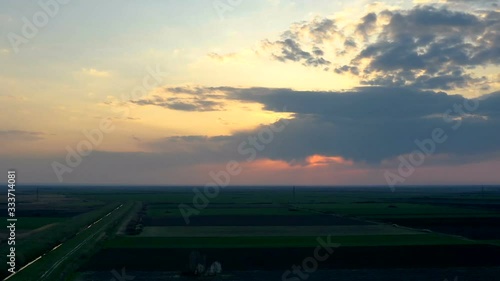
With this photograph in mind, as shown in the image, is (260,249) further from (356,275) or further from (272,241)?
(356,275)

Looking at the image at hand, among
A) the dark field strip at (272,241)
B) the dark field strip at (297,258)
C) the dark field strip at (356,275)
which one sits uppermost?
the dark field strip at (272,241)

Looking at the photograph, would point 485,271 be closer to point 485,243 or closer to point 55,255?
point 485,243

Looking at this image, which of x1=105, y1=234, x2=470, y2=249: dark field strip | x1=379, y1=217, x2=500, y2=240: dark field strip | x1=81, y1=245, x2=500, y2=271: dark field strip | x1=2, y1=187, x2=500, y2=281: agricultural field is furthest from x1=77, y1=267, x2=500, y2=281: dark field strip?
x1=379, y1=217, x2=500, y2=240: dark field strip

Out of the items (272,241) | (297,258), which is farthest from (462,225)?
(297,258)

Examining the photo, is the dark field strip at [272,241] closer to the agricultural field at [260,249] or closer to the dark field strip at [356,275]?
the agricultural field at [260,249]

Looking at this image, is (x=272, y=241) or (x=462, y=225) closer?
(x=272, y=241)

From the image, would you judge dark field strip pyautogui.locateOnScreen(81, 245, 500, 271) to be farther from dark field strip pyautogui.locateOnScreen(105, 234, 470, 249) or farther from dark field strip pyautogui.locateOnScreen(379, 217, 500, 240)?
dark field strip pyautogui.locateOnScreen(379, 217, 500, 240)

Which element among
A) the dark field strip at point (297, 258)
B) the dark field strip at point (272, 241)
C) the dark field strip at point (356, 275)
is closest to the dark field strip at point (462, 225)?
the dark field strip at point (272, 241)

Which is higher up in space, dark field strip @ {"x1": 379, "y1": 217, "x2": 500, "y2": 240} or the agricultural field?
dark field strip @ {"x1": 379, "y1": 217, "x2": 500, "y2": 240}

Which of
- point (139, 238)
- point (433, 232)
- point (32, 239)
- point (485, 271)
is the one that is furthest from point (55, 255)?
point (433, 232)
